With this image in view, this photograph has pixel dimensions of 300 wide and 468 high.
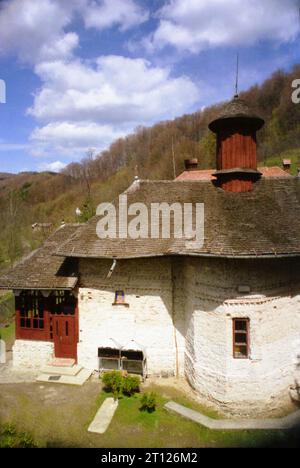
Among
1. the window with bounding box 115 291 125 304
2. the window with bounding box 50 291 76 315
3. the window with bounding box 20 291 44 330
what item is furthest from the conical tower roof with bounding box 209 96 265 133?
the window with bounding box 20 291 44 330

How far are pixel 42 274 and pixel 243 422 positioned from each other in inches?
381

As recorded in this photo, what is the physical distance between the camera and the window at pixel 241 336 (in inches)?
458

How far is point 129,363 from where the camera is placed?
13.9m

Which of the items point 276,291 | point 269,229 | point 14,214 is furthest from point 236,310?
point 14,214

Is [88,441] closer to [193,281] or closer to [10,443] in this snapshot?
[10,443]

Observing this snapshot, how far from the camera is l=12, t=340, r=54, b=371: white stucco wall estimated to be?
49.6ft

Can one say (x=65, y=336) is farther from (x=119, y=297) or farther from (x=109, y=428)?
(x=109, y=428)

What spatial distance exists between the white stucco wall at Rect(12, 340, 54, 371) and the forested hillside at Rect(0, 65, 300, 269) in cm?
2104

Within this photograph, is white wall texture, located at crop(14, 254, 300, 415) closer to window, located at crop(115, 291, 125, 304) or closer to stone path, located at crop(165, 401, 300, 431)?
window, located at crop(115, 291, 125, 304)

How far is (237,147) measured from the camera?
15.0m

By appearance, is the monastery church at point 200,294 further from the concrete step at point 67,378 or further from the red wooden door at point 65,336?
the concrete step at point 67,378

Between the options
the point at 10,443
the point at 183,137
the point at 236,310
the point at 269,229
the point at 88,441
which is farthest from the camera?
the point at 183,137

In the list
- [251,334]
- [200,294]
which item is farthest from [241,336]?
[200,294]

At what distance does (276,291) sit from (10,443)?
29.6 ft
